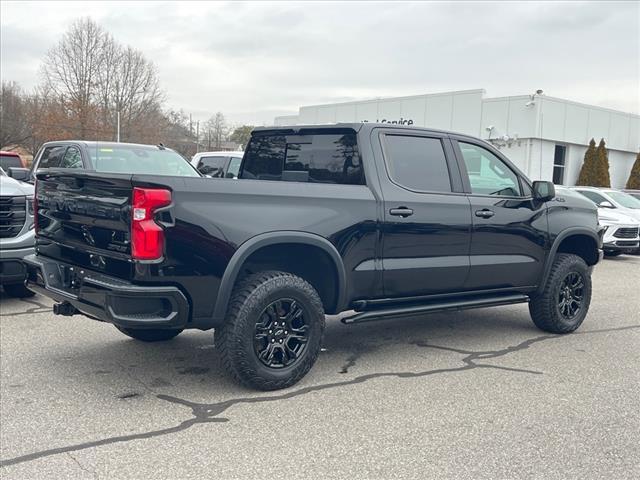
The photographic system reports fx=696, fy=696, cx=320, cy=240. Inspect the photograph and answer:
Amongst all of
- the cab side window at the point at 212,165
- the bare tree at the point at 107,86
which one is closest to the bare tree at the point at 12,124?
the bare tree at the point at 107,86

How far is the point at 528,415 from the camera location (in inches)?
180

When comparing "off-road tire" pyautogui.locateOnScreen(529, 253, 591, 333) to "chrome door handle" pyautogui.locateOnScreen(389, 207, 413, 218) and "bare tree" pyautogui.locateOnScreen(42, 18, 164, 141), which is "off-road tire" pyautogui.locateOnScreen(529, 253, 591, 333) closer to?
"chrome door handle" pyautogui.locateOnScreen(389, 207, 413, 218)

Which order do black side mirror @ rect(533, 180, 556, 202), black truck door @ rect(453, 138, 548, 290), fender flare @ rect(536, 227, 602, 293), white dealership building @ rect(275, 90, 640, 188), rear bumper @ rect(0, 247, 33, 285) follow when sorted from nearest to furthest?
black truck door @ rect(453, 138, 548, 290)
black side mirror @ rect(533, 180, 556, 202)
fender flare @ rect(536, 227, 602, 293)
rear bumper @ rect(0, 247, 33, 285)
white dealership building @ rect(275, 90, 640, 188)

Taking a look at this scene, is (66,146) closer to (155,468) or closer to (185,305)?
(185,305)

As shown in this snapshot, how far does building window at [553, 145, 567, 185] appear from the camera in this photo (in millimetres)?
31328

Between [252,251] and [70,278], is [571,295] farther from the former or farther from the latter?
[70,278]

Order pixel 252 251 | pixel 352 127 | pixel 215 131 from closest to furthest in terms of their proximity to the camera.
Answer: pixel 252 251 → pixel 352 127 → pixel 215 131

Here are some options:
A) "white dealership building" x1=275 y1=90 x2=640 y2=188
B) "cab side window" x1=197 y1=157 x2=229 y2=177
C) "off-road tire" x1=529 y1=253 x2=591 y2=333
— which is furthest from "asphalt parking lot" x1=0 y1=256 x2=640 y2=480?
"white dealership building" x1=275 y1=90 x2=640 y2=188

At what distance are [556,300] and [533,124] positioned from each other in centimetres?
2350

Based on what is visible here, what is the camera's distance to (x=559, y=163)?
3158 centimetres

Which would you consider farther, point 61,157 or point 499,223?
point 61,157

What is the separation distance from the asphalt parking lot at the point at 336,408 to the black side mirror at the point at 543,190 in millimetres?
1408

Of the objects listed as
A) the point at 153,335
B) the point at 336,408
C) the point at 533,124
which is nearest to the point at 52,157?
the point at 153,335

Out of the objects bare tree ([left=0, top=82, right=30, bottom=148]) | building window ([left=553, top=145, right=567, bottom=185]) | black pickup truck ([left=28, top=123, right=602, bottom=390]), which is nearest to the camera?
black pickup truck ([left=28, top=123, right=602, bottom=390])
